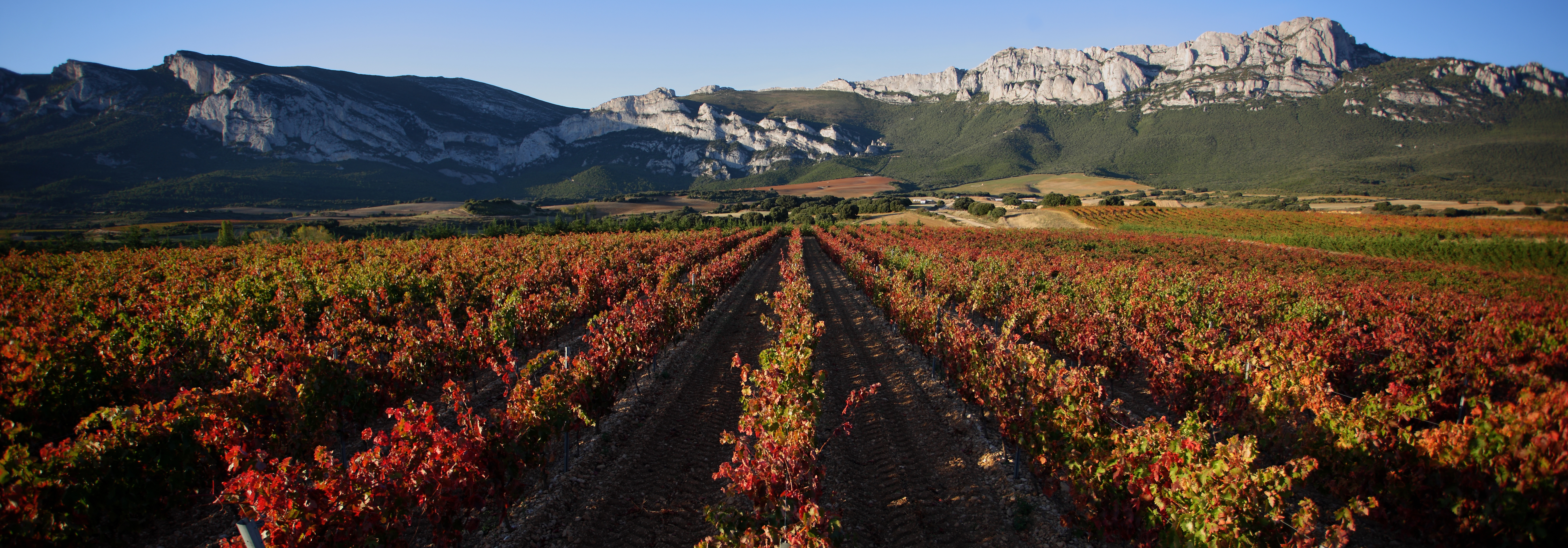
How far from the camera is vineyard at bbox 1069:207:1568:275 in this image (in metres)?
22.2

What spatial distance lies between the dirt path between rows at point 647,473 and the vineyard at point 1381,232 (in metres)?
29.8

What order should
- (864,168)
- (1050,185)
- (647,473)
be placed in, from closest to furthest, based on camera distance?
(647,473)
(1050,185)
(864,168)

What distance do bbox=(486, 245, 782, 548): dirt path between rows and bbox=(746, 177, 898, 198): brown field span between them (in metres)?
123

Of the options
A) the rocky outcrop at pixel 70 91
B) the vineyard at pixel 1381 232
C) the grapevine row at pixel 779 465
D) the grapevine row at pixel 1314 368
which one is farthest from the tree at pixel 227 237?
the rocky outcrop at pixel 70 91

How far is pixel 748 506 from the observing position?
7406mm

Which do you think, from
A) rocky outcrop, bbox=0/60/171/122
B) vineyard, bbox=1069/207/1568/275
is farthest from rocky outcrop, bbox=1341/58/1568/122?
rocky outcrop, bbox=0/60/171/122

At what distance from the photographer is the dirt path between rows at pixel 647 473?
6539 millimetres

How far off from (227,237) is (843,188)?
123 metres

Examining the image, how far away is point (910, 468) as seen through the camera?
8.28 meters

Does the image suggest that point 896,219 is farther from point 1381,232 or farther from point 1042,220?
point 1381,232

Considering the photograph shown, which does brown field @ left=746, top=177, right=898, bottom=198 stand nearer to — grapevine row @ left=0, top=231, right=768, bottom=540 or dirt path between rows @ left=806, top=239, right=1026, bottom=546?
grapevine row @ left=0, top=231, right=768, bottom=540

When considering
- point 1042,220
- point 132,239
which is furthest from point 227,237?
point 1042,220

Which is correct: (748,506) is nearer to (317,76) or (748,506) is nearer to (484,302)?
(484,302)

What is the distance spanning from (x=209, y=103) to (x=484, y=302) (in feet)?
718
